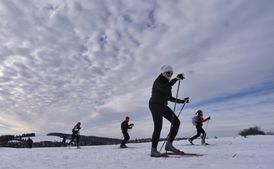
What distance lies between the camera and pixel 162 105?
9.20 meters

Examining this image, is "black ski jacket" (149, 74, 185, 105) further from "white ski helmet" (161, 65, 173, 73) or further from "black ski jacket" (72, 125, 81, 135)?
"black ski jacket" (72, 125, 81, 135)

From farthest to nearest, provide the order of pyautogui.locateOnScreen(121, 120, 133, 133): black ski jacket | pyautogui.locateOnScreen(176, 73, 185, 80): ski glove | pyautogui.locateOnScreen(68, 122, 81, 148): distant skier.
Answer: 1. pyautogui.locateOnScreen(68, 122, 81, 148): distant skier
2. pyautogui.locateOnScreen(121, 120, 133, 133): black ski jacket
3. pyautogui.locateOnScreen(176, 73, 185, 80): ski glove

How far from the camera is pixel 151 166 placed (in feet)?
21.9

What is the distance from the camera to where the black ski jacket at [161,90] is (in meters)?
8.96

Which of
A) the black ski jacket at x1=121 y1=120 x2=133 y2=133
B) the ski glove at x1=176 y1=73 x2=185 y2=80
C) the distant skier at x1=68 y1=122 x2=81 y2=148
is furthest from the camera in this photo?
the distant skier at x1=68 y1=122 x2=81 y2=148

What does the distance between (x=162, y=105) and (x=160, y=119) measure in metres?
0.34

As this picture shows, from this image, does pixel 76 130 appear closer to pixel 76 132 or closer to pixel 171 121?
pixel 76 132

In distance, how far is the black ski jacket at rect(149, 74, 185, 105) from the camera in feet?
29.4

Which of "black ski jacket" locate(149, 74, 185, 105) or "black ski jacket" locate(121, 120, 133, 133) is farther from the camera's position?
"black ski jacket" locate(121, 120, 133, 133)

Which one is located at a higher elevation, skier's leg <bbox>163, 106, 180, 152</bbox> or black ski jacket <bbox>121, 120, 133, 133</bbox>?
black ski jacket <bbox>121, 120, 133, 133</bbox>

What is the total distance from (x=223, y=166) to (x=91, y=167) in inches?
90.9

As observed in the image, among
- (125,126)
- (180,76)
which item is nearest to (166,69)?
(180,76)

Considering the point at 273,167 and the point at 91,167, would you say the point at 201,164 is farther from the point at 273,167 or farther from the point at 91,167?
the point at 91,167

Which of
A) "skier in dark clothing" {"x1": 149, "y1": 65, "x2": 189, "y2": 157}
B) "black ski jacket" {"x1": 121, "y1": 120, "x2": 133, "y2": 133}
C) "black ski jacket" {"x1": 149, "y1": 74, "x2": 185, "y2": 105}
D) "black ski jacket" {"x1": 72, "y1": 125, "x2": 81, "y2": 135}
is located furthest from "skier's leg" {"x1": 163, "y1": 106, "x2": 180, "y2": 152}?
"black ski jacket" {"x1": 72, "y1": 125, "x2": 81, "y2": 135}
